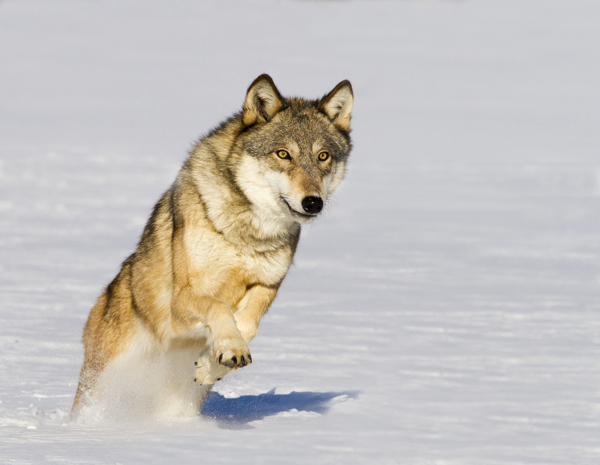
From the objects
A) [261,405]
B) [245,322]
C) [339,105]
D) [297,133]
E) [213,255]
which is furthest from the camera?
[261,405]

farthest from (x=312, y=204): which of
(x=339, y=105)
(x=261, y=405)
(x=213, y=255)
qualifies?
(x=261, y=405)

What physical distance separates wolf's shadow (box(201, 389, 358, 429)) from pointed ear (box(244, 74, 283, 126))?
1995mm

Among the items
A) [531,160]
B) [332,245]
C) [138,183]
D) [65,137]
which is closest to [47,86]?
[65,137]

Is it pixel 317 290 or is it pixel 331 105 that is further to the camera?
pixel 317 290

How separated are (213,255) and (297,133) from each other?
3.10ft

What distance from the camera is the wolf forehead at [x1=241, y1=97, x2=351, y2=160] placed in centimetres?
486

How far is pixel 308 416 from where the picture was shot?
514 cm

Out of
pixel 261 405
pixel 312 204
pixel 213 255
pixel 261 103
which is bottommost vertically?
pixel 261 405

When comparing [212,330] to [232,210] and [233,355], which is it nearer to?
[233,355]

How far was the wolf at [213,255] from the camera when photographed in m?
4.69

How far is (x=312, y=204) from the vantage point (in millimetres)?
4559

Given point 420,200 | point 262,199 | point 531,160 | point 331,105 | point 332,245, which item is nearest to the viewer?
point 262,199

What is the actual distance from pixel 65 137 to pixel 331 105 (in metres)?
20.6

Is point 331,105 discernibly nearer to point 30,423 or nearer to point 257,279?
point 257,279
